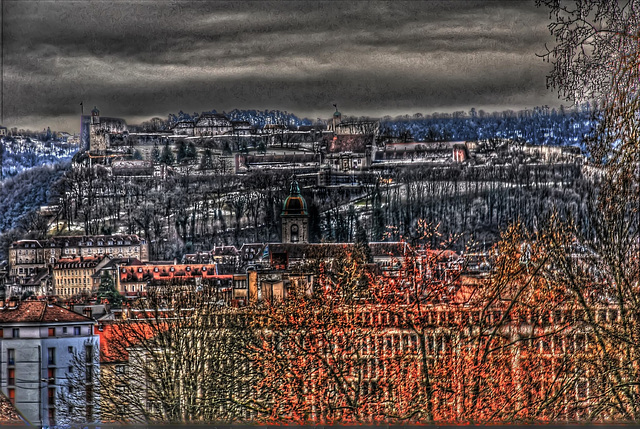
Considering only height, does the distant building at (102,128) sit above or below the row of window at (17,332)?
above

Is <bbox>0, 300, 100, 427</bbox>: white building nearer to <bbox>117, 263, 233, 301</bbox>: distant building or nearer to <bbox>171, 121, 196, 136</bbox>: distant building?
<bbox>171, 121, 196, 136</bbox>: distant building

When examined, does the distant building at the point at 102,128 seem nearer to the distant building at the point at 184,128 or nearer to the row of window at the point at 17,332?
the distant building at the point at 184,128

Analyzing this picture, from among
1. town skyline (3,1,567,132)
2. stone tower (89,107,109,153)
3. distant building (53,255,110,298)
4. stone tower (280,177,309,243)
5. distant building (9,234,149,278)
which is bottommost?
distant building (53,255,110,298)

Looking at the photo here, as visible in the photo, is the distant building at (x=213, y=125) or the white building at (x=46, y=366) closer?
the white building at (x=46, y=366)

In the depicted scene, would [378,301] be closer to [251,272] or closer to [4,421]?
[4,421]

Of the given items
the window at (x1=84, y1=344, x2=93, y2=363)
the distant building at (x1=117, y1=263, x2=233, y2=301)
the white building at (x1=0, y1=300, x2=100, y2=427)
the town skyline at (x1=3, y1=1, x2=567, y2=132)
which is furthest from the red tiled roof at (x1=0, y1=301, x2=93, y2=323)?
the distant building at (x1=117, y1=263, x2=233, y2=301)

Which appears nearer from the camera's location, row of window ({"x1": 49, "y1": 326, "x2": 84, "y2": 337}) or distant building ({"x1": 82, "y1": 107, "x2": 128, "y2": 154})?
row of window ({"x1": 49, "y1": 326, "x2": 84, "y2": 337})

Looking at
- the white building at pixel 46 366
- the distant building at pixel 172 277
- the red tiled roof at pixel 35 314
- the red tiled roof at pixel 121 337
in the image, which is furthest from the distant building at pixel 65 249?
the white building at pixel 46 366

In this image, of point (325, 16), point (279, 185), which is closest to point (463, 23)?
point (325, 16)
